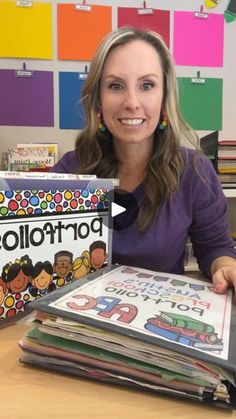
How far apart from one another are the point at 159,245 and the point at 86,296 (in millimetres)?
466

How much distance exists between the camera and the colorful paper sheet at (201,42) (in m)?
1.89

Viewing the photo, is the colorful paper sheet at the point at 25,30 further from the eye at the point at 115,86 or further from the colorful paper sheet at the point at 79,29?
→ the eye at the point at 115,86

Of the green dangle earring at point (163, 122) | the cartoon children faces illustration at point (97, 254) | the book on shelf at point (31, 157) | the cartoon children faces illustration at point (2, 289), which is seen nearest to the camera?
the cartoon children faces illustration at point (2, 289)

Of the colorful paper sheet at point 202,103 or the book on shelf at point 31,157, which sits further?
the colorful paper sheet at point 202,103

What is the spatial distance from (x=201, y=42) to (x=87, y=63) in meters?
0.53

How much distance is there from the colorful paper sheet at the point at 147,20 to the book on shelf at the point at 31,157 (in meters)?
0.67

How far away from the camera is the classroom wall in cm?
178

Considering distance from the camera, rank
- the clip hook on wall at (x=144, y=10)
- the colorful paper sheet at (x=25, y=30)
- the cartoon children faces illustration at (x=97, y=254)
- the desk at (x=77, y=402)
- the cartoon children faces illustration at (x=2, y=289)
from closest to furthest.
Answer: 1. the desk at (x=77, y=402)
2. the cartoon children faces illustration at (x=2, y=289)
3. the cartoon children faces illustration at (x=97, y=254)
4. the colorful paper sheet at (x=25, y=30)
5. the clip hook on wall at (x=144, y=10)

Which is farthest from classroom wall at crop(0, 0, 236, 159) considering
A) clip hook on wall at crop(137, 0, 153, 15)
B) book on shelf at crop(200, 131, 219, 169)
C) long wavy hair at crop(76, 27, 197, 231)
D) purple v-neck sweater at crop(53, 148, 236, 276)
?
purple v-neck sweater at crop(53, 148, 236, 276)

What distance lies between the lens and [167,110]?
113 cm

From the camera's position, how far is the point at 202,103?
6.33ft

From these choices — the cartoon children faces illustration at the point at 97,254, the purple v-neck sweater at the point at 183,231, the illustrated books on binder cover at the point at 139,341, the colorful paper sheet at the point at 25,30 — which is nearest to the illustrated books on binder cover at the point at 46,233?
the cartoon children faces illustration at the point at 97,254

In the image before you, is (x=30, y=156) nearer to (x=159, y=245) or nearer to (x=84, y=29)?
(x=84, y=29)

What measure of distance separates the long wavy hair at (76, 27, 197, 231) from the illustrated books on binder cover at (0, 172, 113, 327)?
0.98ft
